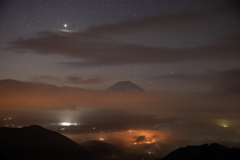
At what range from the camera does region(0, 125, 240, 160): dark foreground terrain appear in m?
59.6

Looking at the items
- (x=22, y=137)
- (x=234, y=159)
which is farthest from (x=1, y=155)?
(x=234, y=159)

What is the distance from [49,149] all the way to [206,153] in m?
69.5

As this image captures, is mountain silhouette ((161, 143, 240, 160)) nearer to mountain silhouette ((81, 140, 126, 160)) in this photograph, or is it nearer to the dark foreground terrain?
the dark foreground terrain

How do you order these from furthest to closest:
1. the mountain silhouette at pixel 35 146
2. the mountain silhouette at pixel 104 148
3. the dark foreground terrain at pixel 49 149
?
the mountain silhouette at pixel 104 148 < the mountain silhouette at pixel 35 146 < the dark foreground terrain at pixel 49 149

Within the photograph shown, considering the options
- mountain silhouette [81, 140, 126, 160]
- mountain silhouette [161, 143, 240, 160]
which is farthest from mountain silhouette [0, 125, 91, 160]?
mountain silhouette [161, 143, 240, 160]

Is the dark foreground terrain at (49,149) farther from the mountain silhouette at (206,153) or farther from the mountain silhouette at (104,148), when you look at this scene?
the mountain silhouette at (104,148)

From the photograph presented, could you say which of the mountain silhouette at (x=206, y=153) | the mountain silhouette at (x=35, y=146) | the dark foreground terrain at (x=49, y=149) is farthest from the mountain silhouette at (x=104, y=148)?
the mountain silhouette at (x=206, y=153)

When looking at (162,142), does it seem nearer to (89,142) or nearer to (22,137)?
(89,142)

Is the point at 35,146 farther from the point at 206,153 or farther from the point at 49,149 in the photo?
the point at 206,153

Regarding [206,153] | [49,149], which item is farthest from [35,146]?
[206,153]

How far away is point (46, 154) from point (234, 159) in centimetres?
7302

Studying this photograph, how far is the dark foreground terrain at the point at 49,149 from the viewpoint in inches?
2345

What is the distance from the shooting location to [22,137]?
302ft

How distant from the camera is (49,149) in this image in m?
94.8
